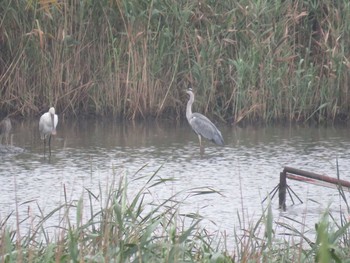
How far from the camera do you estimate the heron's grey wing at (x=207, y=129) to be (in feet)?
45.1

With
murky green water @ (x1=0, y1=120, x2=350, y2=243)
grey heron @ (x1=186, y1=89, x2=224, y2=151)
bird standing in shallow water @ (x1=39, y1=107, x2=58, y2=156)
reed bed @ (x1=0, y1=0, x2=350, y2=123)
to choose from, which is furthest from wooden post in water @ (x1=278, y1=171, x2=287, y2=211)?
reed bed @ (x1=0, y1=0, x2=350, y2=123)

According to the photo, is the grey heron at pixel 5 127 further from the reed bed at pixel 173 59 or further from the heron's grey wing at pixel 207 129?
the heron's grey wing at pixel 207 129

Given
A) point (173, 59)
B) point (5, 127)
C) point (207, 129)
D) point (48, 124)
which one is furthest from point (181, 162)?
point (173, 59)

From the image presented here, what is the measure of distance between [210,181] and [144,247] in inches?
Answer: 261

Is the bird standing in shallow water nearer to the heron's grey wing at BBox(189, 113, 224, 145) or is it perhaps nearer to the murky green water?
the murky green water

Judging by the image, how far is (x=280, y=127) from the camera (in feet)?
49.5

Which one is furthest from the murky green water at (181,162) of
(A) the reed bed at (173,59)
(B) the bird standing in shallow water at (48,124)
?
(A) the reed bed at (173,59)

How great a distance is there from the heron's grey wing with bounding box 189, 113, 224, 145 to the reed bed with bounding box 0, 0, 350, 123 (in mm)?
993

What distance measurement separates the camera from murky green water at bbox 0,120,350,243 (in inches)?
406

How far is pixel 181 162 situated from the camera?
12875 mm

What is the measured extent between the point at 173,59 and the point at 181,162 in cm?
314

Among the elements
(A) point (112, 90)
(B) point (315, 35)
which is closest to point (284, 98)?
(B) point (315, 35)

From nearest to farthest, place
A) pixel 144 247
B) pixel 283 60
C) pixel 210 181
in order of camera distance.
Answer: pixel 144 247, pixel 210 181, pixel 283 60

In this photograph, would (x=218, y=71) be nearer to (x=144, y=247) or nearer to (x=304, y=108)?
(x=304, y=108)
